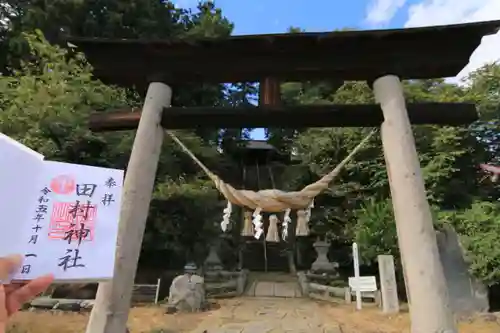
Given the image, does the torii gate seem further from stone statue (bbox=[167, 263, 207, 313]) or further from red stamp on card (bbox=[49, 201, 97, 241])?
stone statue (bbox=[167, 263, 207, 313])

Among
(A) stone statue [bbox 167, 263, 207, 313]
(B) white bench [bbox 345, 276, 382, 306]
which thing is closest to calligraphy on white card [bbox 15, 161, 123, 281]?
(A) stone statue [bbox 167, 263, 207, 313]

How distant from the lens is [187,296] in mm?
7617

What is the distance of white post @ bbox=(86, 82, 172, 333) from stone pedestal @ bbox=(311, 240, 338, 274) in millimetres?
8123

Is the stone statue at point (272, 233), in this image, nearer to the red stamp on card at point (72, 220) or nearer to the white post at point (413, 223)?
the white post at point (413, 223)

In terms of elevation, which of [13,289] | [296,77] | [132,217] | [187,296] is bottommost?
[187,296]

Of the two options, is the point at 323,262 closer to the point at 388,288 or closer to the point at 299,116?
the point at 388,288

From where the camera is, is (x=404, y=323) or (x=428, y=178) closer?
(x=404, y=323)

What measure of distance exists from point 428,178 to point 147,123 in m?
8.06

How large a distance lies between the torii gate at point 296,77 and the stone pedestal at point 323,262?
25.0ft

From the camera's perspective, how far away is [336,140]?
11156 mm

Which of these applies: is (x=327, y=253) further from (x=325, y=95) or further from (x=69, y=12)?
(x=69, y=12)

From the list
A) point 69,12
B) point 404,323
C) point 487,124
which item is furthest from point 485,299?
point 69,12

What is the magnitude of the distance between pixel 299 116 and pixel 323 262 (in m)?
7.94

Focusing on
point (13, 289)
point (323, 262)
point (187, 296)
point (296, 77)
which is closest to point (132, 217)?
point (13, 289)
